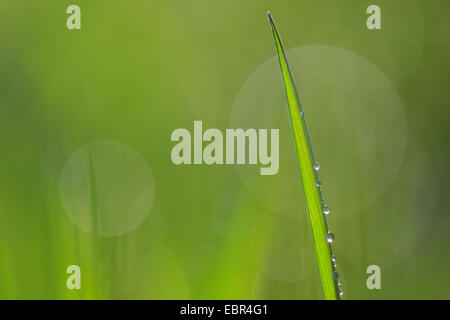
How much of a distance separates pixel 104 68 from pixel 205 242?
0.56 meters

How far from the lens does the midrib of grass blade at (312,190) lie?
308mm

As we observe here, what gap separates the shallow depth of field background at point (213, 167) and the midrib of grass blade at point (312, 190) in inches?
10.4

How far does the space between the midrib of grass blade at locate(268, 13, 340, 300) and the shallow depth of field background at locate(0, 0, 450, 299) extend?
26cm

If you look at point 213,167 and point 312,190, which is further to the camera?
point 213,167

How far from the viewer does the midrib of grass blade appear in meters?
0.31

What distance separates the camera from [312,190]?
31cm

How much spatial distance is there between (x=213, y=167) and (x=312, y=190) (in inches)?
18.8

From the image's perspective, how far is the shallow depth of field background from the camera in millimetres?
582

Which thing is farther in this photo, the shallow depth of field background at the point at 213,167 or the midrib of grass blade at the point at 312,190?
the shallow depth of field background at the point at 213,167

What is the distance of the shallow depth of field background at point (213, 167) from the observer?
0.58 metres

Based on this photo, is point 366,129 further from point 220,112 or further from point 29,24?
point 29,24

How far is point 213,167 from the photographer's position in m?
0.78

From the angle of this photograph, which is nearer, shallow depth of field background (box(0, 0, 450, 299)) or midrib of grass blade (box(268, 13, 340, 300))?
midrib of grass blade (box(268, 13, 340, 300))

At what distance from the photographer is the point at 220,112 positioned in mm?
970
